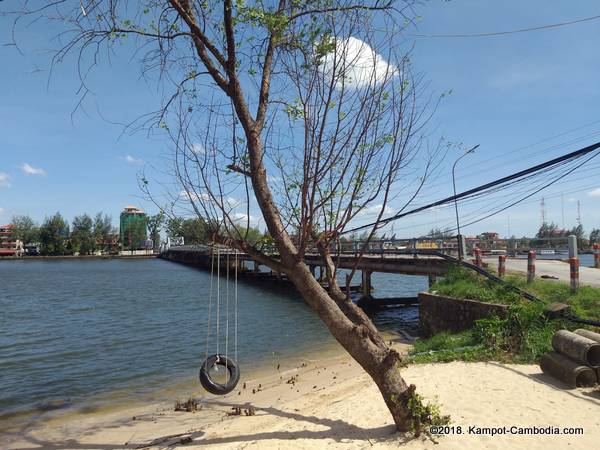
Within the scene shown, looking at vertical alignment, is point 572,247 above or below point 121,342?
above

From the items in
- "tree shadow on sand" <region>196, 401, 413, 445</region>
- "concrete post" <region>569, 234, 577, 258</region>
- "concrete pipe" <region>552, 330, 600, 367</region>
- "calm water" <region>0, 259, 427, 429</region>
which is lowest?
"calm water" <region>0, 259, 427, 429</region>

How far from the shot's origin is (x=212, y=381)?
7500 millimetres

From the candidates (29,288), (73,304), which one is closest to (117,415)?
(73,304)

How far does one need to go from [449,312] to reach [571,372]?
7085mm

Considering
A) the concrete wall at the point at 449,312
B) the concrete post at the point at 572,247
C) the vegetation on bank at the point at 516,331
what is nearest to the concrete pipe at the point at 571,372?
the vegetation on bank at the point at 516,331

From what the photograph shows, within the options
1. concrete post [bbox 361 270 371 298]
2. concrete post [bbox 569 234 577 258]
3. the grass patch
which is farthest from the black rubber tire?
concrete post [bbox 361 270 371 298]

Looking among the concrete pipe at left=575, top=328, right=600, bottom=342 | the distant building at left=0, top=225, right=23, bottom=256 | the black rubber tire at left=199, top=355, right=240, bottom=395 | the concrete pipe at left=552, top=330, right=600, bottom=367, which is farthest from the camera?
the distant building at left=0, top=225, right=23, bottom=256

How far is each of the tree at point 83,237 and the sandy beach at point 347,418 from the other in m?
138

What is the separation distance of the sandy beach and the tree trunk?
0.40 m

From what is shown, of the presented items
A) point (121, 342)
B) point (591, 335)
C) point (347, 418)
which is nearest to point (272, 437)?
point (347, 418)

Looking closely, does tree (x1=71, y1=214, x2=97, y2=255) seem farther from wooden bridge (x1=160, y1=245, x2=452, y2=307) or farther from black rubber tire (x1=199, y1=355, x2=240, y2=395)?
black rubber tire (x1=199, y1=355, x2=240, y2=395)

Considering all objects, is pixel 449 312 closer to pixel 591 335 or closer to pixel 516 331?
pixel 516 331

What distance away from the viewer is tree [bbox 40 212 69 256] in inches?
5162

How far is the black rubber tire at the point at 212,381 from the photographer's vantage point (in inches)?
290
